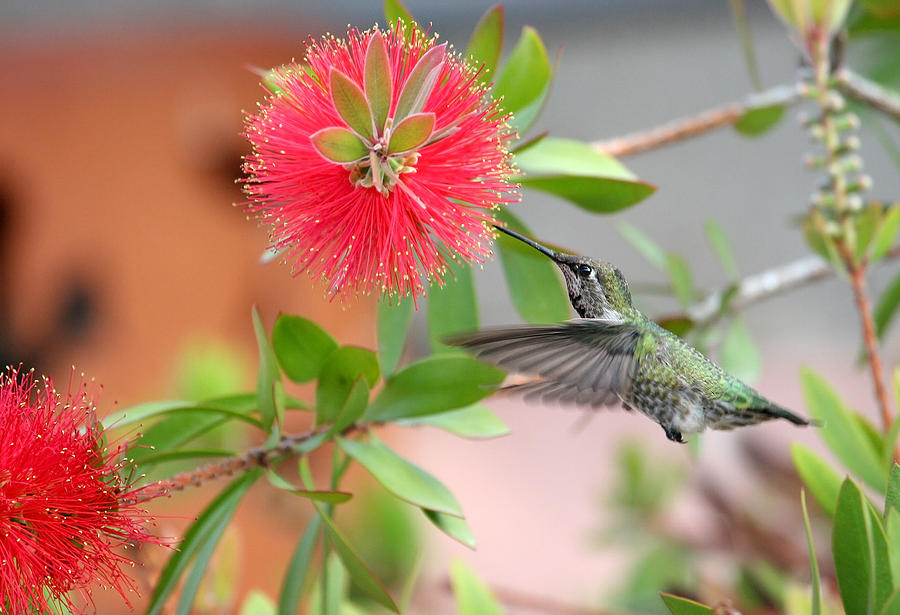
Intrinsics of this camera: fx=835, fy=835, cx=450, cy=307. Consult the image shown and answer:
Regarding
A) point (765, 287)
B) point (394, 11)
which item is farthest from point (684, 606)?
point (765, 287)

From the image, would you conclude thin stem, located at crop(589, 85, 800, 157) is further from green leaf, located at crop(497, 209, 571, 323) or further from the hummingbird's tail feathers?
the hummingbird's tail feathers

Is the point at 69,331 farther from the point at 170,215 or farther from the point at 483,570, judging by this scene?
the point at 483,570

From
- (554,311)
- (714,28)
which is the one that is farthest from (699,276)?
(554,311)

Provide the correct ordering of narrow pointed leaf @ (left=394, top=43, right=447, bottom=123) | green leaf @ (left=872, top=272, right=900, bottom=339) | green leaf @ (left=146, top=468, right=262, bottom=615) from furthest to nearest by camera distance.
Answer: green leaf @ (left=872, top=272, right=900, bottom=339) → green leaf @ (left=146, top=468, right=262, bottom=615) → narrow pointed leaf @ (left=394, top=43, right=447, bottom=123)

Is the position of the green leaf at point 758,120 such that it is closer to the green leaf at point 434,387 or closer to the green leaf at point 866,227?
the green leaf at point 866,227

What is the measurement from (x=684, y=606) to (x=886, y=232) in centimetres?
43

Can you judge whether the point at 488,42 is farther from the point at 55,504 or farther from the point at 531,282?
the point at 55,504

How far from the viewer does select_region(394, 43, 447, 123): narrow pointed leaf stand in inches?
16.8

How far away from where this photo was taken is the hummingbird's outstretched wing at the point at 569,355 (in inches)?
18.0

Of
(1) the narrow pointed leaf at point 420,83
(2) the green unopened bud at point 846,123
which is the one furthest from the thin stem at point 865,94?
(1) the narrow pointed leaf at point 420,83

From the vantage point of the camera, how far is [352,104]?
45 centimetres

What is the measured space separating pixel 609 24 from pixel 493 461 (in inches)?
56.9

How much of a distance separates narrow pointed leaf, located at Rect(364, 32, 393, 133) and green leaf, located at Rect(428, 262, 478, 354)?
0.57 ft

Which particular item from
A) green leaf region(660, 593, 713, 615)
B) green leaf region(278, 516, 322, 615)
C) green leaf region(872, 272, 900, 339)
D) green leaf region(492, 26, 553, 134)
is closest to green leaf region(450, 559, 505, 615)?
green leaf region(278, 516, 322, 615)
